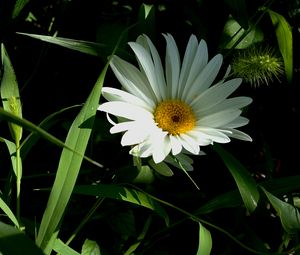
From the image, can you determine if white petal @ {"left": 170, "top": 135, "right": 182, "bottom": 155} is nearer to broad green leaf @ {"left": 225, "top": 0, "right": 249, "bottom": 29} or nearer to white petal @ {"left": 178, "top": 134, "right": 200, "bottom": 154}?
white petal @ {"left": 178, "top": 134, "right": 200, "bottom": 154}

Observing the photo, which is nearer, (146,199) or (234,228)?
(146,199)

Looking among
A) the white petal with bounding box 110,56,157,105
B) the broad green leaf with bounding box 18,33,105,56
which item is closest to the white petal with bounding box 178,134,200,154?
the white petal with bounding box 110,56,157,105

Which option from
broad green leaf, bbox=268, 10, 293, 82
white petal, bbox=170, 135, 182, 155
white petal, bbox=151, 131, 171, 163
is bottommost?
white petal, bbox=151, 131, 171, 163

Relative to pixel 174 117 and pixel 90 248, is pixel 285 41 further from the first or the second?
pixel 90 248

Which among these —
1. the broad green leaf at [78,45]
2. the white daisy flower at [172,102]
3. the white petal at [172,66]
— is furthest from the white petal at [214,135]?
the broad green leaf at [78,45]

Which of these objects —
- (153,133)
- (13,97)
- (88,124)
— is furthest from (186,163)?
(13,97)

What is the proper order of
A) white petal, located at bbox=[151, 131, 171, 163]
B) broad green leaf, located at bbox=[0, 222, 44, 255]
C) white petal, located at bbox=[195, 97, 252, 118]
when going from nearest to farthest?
1. broad green leaf, located at bbox=[0, 222, 44, 255]
2. white petal, located at bbox=[151, 131, 171, 163]
3. white petal, located at bbox=[195, 97, 252, 118]

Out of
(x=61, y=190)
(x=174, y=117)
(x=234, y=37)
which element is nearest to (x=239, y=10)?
(x=234, y=37)

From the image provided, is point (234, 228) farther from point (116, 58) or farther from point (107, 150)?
point (116, 58)
